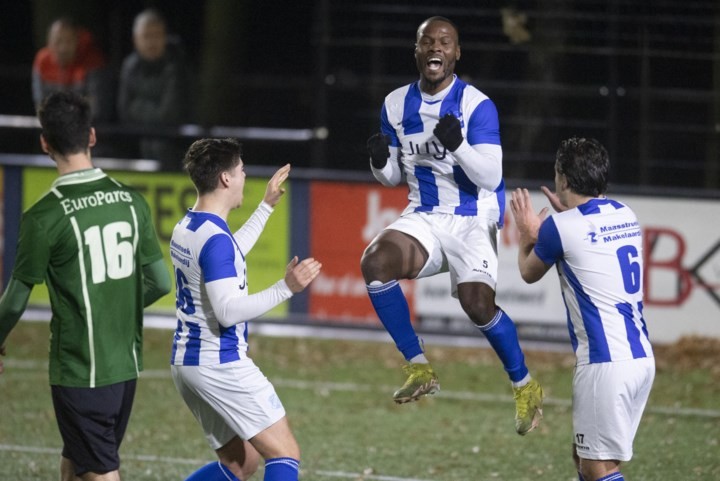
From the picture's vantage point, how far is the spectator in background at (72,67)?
13727 mm

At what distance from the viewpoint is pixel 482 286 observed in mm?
6973

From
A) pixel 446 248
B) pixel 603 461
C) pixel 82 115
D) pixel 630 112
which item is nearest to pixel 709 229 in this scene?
pixel 630 112

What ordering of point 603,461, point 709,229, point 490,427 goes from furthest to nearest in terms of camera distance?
point 709,229 → point 490,427 → point 603,461

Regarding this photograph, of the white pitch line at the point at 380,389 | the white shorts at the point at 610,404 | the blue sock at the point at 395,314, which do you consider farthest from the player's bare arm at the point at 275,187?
the white pitch line at the point at 380,389

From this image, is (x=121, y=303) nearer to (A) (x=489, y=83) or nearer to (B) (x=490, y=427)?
(B) (x=490, y=427)

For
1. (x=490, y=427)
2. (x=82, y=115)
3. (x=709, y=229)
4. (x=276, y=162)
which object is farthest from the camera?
(x=276, y=162)

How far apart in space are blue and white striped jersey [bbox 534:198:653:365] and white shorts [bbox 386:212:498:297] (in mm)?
887

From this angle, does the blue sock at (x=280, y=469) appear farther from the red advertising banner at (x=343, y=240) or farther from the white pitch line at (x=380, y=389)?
the red advertising banner at (x=343, y=240)

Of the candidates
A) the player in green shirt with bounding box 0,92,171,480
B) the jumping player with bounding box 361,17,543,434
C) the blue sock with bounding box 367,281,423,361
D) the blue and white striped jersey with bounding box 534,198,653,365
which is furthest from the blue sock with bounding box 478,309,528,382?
the player in green shirt with bounding box 0,92,171,480

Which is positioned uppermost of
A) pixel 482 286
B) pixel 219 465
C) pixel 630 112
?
pixel 630 112

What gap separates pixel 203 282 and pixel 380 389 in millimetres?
5659

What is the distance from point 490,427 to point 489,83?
14.1ft

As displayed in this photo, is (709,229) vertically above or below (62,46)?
below

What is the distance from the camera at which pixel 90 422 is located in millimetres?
5656
